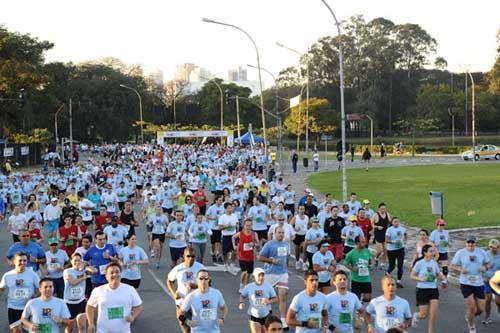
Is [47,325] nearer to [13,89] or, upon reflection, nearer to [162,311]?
[162,311]

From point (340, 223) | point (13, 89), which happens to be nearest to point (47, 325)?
point (340, 223)

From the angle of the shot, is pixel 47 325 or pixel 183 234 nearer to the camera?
pixel 47 325

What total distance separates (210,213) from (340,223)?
144 inches

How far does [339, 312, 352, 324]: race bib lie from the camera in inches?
322

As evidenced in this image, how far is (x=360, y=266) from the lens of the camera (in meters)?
11.2

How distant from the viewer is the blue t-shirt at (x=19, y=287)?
9219 millimetres

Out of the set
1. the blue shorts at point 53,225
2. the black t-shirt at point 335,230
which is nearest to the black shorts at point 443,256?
the black t-shirt at point 335,230

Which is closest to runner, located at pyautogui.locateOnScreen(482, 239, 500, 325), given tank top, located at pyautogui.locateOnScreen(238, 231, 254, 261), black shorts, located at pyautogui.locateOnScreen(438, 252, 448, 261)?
black shorts, located at pyautogui.locateOnScreen(438, 252, 448, 261)

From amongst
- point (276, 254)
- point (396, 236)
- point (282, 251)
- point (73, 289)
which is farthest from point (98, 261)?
point (396, 236)

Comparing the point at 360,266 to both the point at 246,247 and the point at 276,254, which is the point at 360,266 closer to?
the point at 276,254

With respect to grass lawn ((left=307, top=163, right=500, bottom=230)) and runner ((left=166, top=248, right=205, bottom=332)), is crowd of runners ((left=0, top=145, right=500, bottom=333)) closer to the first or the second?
runner ((left=166, top=248, right=205, bottom=332))

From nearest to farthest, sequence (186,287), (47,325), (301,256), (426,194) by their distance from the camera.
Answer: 1. (47,325)
2. (186,287)
3. (301,256)
4. (426,194)

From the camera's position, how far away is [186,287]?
9523 millimetres

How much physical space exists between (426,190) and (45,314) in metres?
30.0
